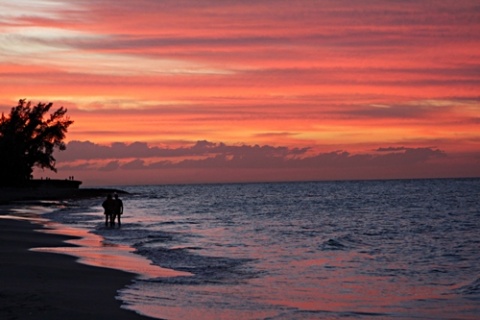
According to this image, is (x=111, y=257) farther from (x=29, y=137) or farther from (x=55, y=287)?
(x=29, y=137)

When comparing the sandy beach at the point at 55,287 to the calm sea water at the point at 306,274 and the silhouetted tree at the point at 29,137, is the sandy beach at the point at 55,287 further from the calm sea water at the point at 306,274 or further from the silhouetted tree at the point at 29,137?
the silhouetted tree at the point at 29,137

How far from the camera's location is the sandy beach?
11961 mm

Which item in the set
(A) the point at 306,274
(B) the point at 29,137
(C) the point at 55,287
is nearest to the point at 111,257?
(A) the point at 306,274

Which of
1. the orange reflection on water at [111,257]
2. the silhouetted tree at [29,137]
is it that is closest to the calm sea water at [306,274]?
the orange reflection on water at [111,257]

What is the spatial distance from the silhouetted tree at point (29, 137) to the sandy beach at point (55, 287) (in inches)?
3198

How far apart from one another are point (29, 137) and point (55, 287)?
9861 cm

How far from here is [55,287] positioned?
47.8 feet

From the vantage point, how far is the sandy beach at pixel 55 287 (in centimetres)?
1196

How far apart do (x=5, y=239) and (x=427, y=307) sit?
17.0 meters

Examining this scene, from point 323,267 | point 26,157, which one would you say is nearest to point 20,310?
point 323,267

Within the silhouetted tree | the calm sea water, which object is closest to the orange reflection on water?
the calm sea water

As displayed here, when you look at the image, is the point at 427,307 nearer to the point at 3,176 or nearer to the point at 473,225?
the point at 473,225

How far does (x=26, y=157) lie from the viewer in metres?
108

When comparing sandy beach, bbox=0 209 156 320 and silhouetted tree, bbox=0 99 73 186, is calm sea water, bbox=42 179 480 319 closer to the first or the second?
sandy beach, bbox=0 209 156 320
